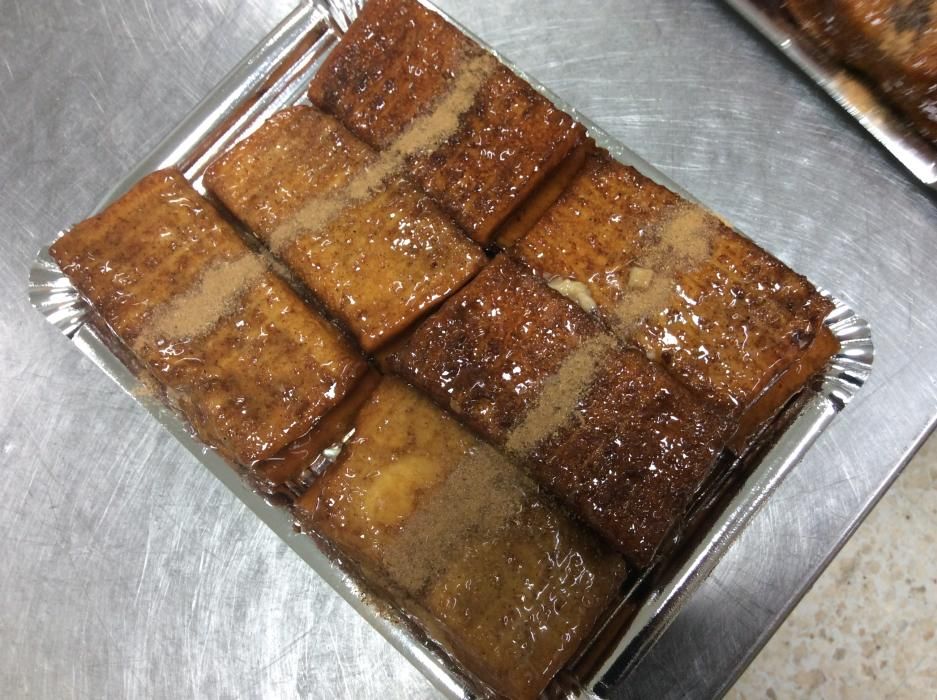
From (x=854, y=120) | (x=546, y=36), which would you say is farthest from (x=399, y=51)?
(x=854, y=120)

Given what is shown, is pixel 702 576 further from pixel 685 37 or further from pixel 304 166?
pixel 685 37

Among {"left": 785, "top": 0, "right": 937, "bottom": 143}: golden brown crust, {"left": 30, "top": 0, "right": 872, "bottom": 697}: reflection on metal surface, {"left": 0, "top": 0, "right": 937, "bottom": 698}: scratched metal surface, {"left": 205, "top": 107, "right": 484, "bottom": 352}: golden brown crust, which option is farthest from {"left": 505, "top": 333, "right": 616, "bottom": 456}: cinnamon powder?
A: {"left": 785, "top": 0, "right": 937, "bottom": 143}: golden brown crust

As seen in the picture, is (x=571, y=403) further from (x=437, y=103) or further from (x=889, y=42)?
(x=889, y=42)

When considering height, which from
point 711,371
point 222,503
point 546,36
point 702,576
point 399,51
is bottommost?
point 222,503

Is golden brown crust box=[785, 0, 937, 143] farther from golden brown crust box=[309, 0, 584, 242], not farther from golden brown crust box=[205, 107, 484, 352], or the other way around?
golden brown crust box=[205, 107, 484, 352]

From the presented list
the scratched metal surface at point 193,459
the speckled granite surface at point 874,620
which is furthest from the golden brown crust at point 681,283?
the speckled granite surface at point 874,620

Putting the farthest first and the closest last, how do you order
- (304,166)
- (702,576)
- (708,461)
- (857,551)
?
(857,551), (304,166), (702,576), (708,461)
